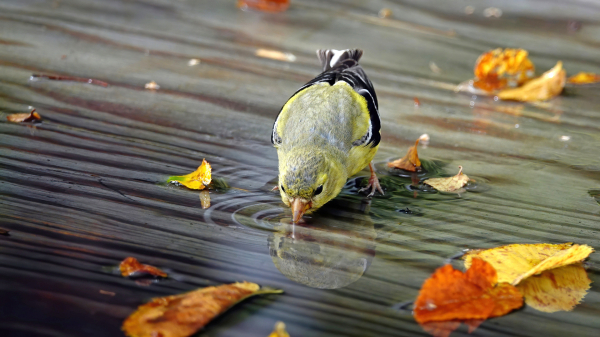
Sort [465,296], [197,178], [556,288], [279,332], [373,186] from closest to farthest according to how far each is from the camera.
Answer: [279,332] < [465,296] < [556,288] < [197,178] < [373,186]

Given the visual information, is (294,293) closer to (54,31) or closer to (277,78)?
(277,78)

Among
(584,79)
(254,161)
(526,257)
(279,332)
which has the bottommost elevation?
(279,332)

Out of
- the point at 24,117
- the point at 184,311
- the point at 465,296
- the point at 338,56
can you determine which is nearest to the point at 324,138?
the point at 338,56

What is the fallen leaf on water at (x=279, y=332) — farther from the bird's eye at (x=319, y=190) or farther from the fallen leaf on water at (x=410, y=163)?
the fallen leaf on water at (x=410, y=163)

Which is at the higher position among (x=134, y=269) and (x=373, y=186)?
(x=373, y=186)

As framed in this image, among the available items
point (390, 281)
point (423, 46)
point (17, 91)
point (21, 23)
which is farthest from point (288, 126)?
point (21, 23)

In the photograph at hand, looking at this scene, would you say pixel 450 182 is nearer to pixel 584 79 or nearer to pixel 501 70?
pixel 501 70
